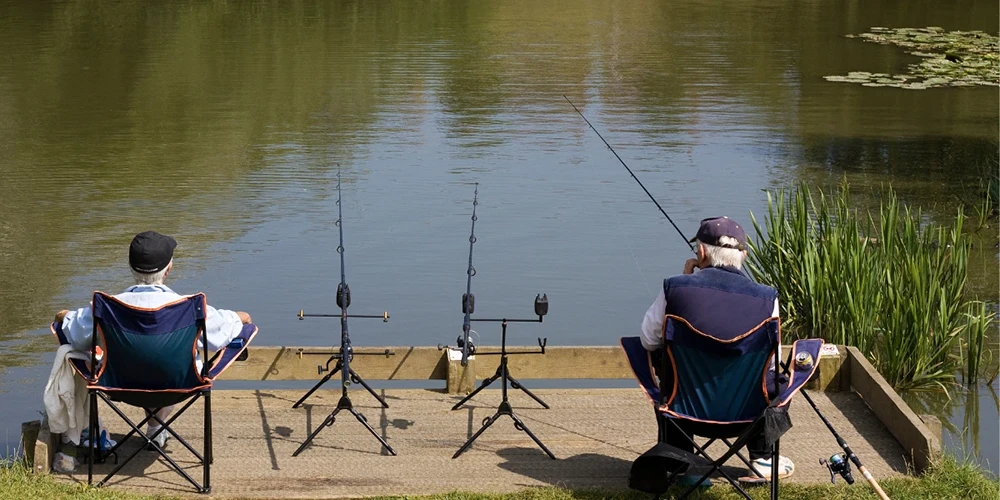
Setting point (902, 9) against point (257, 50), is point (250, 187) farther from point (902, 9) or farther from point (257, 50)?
point (902, 9)

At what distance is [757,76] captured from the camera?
19328 millimetres

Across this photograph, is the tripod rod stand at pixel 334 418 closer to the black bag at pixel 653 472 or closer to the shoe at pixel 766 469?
the black bag at pixel 653 472

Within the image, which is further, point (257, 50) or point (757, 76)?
point (257, 50)

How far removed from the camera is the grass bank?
4977mm

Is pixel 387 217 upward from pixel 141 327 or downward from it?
downward

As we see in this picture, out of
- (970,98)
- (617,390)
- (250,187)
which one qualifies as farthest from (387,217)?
(970,98)

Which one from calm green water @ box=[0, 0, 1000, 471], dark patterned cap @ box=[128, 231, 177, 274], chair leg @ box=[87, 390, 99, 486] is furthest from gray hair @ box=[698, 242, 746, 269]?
calm green water @ box=[0, 0, 1000, 471]

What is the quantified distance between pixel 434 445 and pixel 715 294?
1418 mm

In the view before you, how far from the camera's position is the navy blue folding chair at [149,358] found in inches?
191

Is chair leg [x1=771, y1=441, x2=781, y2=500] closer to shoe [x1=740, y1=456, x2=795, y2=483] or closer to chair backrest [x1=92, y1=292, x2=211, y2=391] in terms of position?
shoe [x1=740, y1=456, x2=795, y2=483]

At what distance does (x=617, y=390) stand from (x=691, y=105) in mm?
10904

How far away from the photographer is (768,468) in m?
5.27

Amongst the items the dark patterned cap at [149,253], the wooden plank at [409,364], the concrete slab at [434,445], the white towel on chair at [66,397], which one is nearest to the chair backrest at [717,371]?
the concrete slab at [434,445]

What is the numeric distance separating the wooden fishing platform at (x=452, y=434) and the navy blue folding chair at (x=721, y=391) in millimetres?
485
